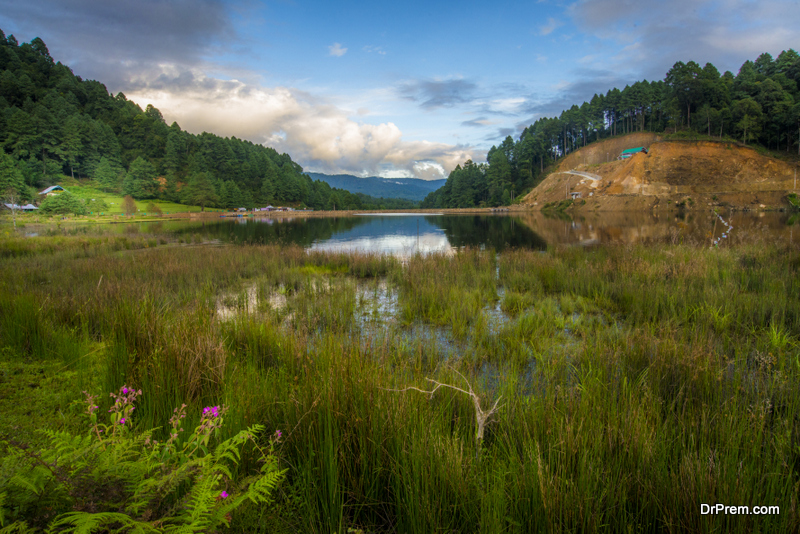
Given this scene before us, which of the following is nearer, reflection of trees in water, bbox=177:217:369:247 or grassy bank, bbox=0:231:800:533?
grassy bank, bbox=0:231:800:533

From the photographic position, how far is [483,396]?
3.11 metres

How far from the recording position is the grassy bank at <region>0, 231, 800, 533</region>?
190 centimetres

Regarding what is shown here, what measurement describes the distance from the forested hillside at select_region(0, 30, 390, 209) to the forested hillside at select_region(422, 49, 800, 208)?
54520 millimetres

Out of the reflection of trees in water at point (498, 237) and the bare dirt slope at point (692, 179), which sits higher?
the bare dirt slope at point (692, 179)

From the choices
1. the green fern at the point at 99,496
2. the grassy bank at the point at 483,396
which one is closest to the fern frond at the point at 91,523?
the green fern at the point at 99,496

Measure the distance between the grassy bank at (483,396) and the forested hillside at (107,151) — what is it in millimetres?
70348

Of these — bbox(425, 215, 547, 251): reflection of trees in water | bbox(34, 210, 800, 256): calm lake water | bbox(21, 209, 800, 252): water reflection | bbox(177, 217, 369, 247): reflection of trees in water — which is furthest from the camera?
bbox(177, 217, 369, 247): reflection of trees in water

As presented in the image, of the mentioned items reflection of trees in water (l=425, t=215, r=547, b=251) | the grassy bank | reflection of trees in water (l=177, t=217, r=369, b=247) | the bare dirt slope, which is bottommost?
the grassy bank

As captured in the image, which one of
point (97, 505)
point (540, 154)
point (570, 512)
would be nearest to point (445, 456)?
point (570, 512)

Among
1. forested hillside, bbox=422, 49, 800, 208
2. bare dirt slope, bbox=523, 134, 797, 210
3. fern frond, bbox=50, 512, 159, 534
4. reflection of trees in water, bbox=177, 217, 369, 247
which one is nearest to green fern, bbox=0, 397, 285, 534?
fern frond, bbox=50, 512, 159, 534

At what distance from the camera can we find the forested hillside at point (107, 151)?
7256 centimetres

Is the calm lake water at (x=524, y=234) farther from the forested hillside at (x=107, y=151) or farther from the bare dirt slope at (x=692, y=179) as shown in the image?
the forested hillside at (x=107, y=151)

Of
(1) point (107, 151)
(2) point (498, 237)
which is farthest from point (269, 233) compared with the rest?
(1) point (107, 151)

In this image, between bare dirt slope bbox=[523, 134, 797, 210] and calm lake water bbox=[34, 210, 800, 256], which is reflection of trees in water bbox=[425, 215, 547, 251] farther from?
bare dirt slope bbox=[523, 134, 797, 210]
